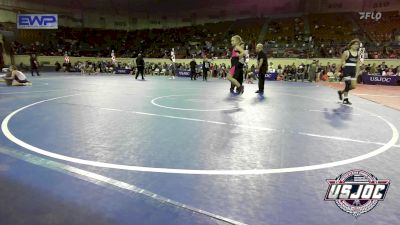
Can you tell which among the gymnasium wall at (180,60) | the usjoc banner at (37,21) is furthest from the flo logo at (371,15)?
the usjoc banner at (37,21)

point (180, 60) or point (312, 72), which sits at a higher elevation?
point (180, 60)

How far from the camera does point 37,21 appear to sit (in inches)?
1150

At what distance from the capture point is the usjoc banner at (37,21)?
94.0 ft

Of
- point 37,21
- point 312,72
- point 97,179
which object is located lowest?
point 97,179

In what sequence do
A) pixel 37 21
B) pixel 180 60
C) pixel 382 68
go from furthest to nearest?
pixel 180 60, pixel 37 21, pixel 382 68

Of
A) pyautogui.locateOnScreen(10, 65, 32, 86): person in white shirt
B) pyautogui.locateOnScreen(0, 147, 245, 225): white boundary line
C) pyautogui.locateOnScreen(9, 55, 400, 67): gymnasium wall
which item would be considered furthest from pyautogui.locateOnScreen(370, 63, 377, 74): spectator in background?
pyautogui.locateOnScreen(0, 147, 245, 225): white boundary line

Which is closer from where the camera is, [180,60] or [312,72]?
[312,72]

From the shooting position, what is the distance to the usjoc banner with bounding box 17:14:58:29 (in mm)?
28641

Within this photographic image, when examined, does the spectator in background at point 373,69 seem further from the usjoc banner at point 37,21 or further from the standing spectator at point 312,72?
the usjoc banner at point 37,21

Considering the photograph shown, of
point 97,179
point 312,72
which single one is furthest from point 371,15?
point 97,179

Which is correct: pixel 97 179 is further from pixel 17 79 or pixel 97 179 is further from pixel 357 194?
pixel 17 79

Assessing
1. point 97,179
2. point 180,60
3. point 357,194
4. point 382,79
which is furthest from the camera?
point 180,60

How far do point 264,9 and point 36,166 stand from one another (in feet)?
128

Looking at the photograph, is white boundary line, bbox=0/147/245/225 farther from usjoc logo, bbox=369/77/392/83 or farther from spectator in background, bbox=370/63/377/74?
spectator in background, bbox=370/63/377/74
